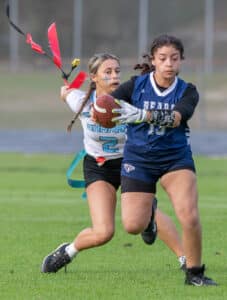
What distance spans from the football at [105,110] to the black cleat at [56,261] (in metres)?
1.42

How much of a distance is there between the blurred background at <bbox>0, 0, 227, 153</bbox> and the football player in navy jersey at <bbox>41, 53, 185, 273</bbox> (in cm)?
2203

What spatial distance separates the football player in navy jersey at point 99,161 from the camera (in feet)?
30.8

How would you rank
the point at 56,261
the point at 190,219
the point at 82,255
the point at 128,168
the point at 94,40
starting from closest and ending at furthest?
the point at 190,219, the point at 128,168, the point at 56,261, the point at 82,255, the point at 94,40

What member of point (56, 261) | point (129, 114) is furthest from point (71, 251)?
point (129, 114)

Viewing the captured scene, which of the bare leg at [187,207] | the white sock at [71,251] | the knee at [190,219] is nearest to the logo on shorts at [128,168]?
the bare leg at [187,207]

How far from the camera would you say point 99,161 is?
952 cm

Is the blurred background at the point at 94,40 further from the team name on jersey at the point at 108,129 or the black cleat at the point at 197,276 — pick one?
the black cleat at the point at 197,276

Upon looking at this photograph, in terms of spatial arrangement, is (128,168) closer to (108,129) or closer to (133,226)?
(133,226)

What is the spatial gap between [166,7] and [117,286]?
26419mm

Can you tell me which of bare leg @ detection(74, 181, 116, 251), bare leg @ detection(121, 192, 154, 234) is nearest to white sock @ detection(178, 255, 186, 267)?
bare leg @ detection(74, 181, 116, 251)

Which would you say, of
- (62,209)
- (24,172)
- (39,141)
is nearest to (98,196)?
(62,209)

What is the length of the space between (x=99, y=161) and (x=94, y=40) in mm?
25826

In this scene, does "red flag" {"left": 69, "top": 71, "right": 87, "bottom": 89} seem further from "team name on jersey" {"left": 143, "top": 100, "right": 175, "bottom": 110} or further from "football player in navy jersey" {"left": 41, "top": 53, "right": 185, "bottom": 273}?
"team name on jersey" {"left": 143, "top": 100, "right": 175, "bottom": 110}

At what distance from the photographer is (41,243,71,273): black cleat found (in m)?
9.41
